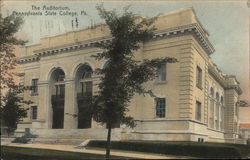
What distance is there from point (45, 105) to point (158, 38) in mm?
15547

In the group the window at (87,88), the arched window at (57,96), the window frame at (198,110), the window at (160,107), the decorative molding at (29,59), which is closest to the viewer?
the window at (160,107)

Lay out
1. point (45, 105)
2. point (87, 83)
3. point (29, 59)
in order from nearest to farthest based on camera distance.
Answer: point (87, 83) → point (45, 105) → point (29, 59)

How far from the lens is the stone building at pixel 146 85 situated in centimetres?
2956

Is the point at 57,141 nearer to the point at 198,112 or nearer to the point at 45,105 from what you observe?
the point at 45,105

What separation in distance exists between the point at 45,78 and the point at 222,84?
85.5 ft

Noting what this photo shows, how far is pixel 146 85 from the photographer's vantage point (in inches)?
1242

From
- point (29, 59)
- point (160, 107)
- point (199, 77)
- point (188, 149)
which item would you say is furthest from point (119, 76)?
point (29, 59)

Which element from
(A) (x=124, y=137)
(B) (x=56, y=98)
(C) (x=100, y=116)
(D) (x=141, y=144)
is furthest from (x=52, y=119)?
(C) (x=100, y=116)

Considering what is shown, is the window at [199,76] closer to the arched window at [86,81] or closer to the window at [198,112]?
the window at [198,112]

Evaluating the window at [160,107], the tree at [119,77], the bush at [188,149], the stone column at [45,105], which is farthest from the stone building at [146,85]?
the tree at [119,77]

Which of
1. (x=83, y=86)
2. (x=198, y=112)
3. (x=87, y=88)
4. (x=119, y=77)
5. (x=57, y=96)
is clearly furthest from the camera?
(x=57, y=96)

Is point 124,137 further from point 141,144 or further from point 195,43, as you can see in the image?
point 195,43

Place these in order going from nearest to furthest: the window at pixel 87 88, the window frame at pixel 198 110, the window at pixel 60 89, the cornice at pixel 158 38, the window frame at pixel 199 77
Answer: the cornice at pixel 158 38, the window frame at pixel 198 110, the window frame at pixel 199 77, the window at pixel 87 88, the window at pixel 60 89

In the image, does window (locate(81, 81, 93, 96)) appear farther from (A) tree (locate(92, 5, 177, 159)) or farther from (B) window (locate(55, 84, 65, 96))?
(A) tree (locate(92, 5, 177, 159))
